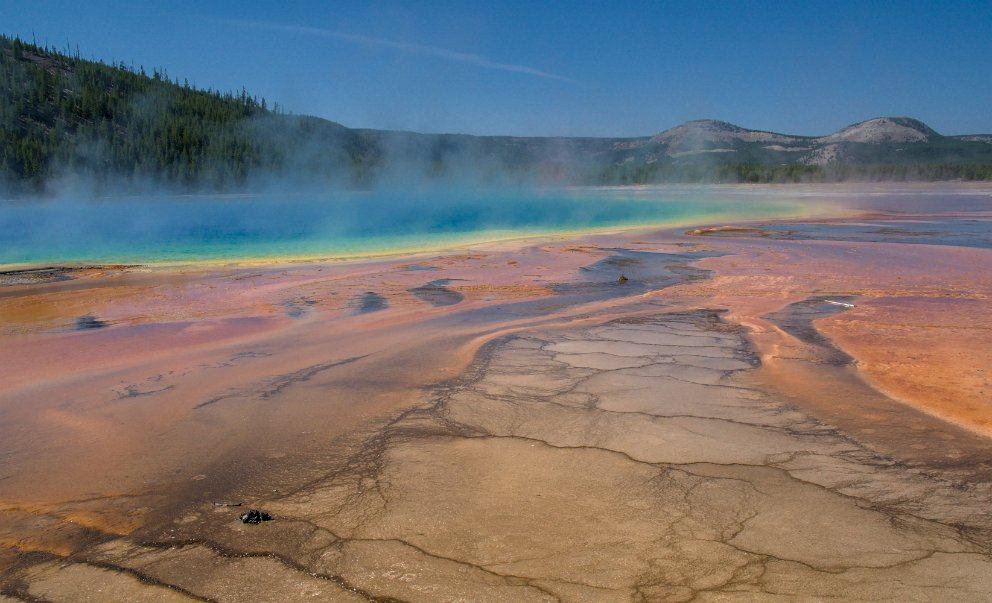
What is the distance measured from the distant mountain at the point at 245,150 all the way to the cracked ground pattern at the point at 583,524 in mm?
65419

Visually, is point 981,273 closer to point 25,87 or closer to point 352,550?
point 352,550

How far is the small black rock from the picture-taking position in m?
3.16

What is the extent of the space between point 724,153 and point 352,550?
14334 cm

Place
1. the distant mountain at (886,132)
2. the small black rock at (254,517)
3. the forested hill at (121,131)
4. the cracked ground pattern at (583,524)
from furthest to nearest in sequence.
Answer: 1. the distant mountain at (886,132)
2. the forested hill at (121,131)
3. the small black rock at (254,517)
4. the cracked ground pattern at (583,524)

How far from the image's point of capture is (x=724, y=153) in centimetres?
13450

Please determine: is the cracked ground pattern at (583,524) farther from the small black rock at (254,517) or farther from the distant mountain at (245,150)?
the distant mountain at (245,150)

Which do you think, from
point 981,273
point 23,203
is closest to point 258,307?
point 981,273

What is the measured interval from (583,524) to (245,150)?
8328cm

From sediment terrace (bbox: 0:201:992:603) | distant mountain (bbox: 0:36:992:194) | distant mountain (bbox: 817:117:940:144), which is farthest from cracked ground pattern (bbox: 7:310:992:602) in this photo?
distant mountain (bbox: 817:117:940:144)

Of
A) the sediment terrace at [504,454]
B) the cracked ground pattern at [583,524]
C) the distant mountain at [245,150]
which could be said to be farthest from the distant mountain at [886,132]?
the cracked ground pattern at [583,524]

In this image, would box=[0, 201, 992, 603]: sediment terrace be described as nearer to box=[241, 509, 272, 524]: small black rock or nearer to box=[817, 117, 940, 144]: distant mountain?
box=[241, 509, 272, 524]: small black rock

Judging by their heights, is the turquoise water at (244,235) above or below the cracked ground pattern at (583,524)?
above

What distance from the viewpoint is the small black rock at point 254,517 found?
3.16 meters

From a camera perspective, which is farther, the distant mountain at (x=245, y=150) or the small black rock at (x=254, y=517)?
the distant mountain at (x=245, y=150)
